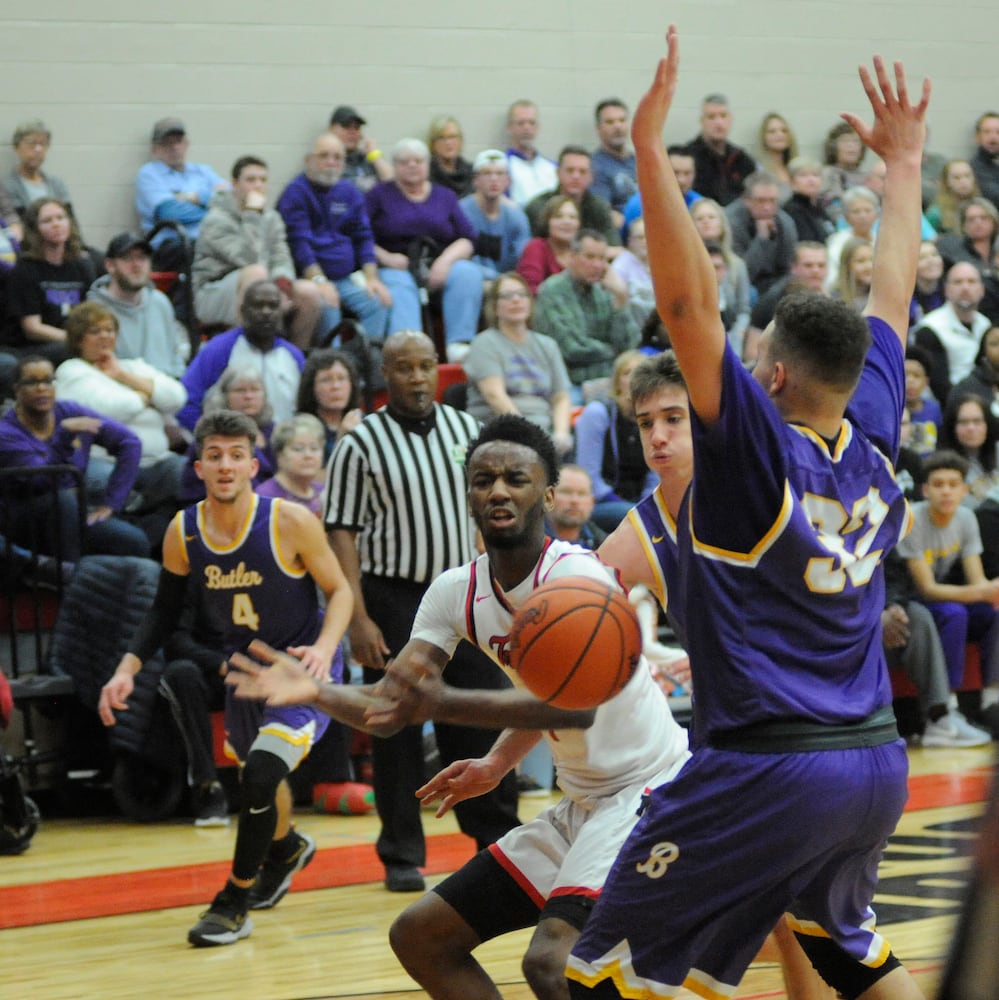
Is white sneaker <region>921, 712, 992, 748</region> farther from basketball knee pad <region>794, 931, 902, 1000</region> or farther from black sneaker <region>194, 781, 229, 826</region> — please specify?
basketball knee pad <region>794, 931, 902, 1000</region>

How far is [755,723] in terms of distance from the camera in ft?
10.6

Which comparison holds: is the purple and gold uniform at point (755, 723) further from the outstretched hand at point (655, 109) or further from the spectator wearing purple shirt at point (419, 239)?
the spectator wearing purple shirt at point (419, 239)

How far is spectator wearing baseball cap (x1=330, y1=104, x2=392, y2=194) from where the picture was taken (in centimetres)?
1255

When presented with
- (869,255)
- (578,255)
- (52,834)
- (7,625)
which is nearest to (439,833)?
(52,834)

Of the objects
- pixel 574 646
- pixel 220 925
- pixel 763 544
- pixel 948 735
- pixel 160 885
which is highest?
pixel 763 544

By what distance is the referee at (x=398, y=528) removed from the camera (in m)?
6.91

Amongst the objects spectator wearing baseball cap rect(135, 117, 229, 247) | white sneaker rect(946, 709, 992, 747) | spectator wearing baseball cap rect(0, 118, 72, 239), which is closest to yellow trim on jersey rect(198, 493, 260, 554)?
spectator wearing baseball cap rect(0, 118, 72, 239)

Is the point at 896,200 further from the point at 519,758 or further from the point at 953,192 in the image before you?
the point at 953,192

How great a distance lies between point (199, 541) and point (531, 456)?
106 inches

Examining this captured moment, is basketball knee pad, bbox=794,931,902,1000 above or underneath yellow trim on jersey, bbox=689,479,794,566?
underneath

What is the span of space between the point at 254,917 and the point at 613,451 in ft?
14.5

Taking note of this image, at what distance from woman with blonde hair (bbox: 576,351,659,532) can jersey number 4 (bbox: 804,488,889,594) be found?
21.4ft

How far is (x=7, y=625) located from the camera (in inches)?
360

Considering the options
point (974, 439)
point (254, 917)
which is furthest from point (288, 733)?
point (974, 439)
